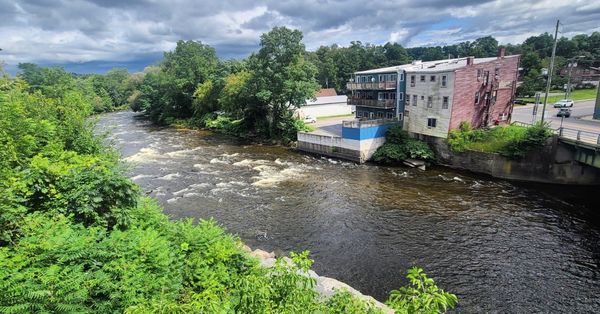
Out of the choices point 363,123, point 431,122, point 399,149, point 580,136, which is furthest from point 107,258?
point 431,122

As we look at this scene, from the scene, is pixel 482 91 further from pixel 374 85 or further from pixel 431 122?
pixel 374 85

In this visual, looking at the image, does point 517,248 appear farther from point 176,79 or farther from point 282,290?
point 176,79

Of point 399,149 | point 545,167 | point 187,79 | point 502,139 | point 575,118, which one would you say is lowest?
point 545,167

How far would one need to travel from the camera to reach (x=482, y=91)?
3847cm

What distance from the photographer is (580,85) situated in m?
83.1

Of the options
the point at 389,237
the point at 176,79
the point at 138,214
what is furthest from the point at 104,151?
the point at 176,79

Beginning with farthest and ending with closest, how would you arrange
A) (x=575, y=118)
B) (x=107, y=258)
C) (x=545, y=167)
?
1. (x=575, y=118)
2. (x=545, y=167)
3. (x=107, y=258)

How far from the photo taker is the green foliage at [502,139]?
3054cm

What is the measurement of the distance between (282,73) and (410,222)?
106ft

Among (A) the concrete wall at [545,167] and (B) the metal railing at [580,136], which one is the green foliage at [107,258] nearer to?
(A) the concrete wall at [545,167]

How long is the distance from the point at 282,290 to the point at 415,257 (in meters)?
14.2

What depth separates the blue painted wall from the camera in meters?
38.8

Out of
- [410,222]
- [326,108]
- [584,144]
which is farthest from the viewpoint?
[326,108]

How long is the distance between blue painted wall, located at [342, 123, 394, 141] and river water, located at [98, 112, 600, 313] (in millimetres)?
3576
